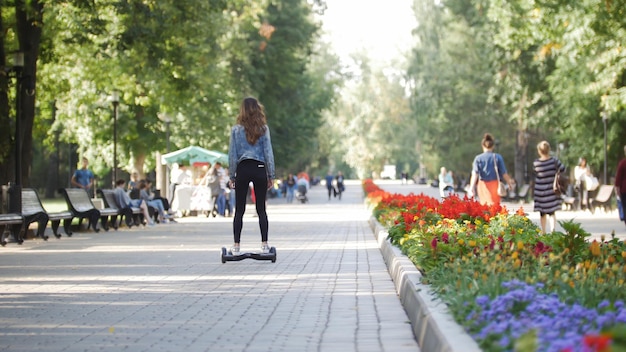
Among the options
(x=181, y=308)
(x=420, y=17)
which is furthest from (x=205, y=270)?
(x=420, y=17)

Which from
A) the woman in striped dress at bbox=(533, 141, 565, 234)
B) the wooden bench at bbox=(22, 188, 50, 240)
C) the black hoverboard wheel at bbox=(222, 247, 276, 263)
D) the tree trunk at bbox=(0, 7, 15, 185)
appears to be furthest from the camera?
the tree trunk at bbox=(0, 7, 15, 185)

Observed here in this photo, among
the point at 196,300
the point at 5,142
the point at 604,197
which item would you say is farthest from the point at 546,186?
the point at 604,197

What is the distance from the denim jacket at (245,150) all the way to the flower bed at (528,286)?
6.94 feet

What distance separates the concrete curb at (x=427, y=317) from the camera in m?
6.17

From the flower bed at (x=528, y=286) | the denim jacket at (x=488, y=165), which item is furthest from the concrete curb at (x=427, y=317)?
the denim jacket at (x=488, y=165)

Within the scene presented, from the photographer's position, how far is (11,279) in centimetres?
1302

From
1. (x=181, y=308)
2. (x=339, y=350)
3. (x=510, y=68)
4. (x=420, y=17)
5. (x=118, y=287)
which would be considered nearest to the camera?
(x=339, y=350)

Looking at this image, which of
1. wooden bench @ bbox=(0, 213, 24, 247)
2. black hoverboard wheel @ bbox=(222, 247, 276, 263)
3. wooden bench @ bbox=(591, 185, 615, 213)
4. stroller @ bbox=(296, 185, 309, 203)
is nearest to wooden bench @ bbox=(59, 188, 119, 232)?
wooden bench @ bbox=(0, 213, 24, 247)

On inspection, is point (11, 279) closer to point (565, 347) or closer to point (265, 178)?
point (265, 178)

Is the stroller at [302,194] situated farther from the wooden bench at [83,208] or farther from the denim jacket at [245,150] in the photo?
the denim jacket at [245,150]

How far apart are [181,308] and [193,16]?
18.9 meters

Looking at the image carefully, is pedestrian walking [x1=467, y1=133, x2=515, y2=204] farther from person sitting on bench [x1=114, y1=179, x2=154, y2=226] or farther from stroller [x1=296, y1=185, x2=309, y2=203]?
stroller [x1=296, y1=185, x2=309, y2=203]

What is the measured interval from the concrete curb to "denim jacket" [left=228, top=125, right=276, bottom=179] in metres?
2.96

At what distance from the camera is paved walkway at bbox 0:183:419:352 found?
26.3 ft
